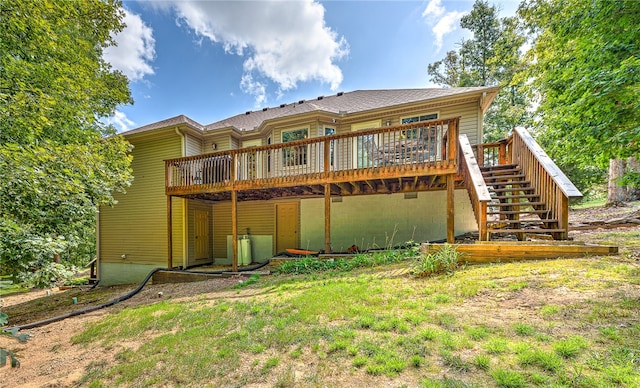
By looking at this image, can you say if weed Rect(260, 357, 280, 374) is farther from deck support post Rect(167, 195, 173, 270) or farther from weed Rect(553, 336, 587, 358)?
deck support post Rect(167, 195, 173, 270)

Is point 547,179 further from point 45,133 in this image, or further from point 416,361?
point 45,133

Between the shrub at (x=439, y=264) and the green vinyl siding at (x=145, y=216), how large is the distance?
8.60 metres

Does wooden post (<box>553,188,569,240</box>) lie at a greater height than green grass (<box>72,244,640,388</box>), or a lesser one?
greater

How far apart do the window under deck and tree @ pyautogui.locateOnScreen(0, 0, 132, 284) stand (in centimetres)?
240

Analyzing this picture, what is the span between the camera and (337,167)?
6.62 metres

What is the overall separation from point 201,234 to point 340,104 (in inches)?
302

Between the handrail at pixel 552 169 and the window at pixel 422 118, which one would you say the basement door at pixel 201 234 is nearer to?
the window at pixel 422 118

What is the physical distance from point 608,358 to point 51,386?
5.08m

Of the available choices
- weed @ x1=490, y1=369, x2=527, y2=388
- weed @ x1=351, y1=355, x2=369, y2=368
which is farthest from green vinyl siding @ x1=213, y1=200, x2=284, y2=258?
weed @ x1=490, y1=369, x2=527, y2=388

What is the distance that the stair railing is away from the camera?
4148 mm

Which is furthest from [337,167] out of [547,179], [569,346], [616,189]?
[616,189]

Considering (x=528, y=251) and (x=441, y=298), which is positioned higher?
(x=528, y=251)

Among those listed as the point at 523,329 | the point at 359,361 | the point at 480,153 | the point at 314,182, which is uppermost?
the point at 480,153

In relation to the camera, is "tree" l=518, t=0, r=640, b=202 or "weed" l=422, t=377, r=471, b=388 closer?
"weed" l=422, t=377, r=471, b=388
